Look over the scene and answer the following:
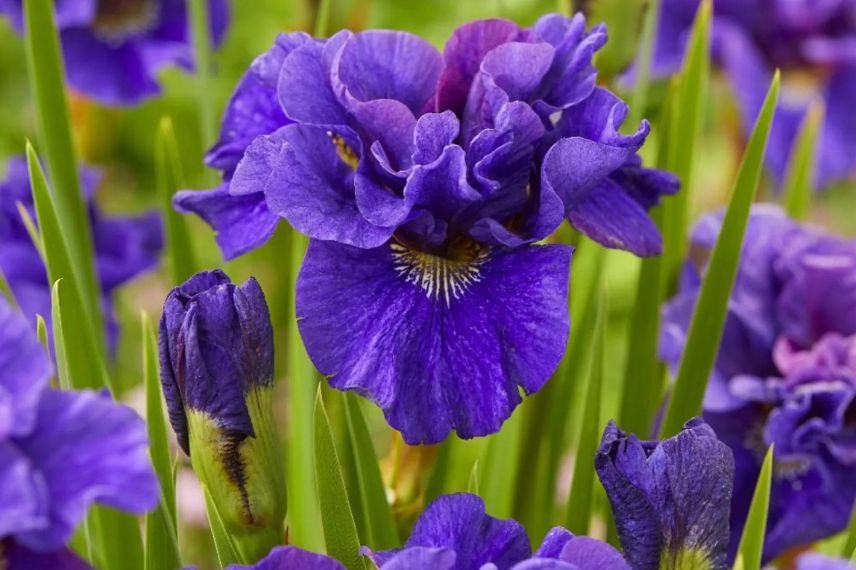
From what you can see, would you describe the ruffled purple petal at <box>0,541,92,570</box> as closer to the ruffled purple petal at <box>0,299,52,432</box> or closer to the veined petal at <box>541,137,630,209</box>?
the ruffled purple petal at <box>0,299,52,432</box>

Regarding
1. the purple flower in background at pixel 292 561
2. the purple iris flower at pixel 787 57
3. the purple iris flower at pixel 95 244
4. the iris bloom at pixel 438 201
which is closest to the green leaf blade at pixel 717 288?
the iris bloom at pixel 438 201

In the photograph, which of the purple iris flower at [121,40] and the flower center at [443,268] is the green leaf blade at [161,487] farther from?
the purple iris flower at [121,40]

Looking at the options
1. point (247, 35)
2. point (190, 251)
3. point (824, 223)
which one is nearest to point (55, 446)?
point (190, 251)

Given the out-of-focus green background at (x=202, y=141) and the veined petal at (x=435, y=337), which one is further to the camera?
the out-of-focus green background at (x=202, y=141)

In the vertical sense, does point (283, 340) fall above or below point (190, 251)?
below

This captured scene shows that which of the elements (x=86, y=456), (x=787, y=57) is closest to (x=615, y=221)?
(x=86, y=456)

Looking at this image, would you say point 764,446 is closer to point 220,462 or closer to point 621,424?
point 621,424
